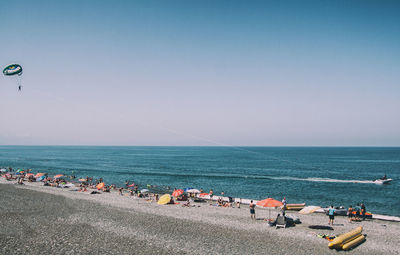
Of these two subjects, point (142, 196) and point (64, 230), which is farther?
point (142, 196)

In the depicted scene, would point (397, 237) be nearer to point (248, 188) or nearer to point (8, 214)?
point (248, 188)

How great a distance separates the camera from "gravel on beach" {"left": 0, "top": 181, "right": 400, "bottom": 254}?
15.4m

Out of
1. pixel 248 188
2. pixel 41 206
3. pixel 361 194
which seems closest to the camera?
pixel 41 206

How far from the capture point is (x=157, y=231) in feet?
61.2

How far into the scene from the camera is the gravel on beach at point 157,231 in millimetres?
15422

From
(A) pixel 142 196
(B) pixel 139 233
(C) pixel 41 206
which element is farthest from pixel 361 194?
(C) pixel 41 206

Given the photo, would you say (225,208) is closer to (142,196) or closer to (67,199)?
(142,196)

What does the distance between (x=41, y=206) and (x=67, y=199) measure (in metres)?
4.18

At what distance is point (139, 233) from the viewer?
18.2m

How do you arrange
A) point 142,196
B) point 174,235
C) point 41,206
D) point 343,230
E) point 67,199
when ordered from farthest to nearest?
point 142,196
point 67,199
point 41,206
point 343,230
point 174,235

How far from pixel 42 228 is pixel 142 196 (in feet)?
50.0

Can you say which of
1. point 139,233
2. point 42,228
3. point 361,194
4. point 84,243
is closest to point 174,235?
point 139,233

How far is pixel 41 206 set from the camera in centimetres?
2594

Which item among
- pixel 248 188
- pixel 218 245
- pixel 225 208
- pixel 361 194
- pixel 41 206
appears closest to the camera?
pixel 218 245
